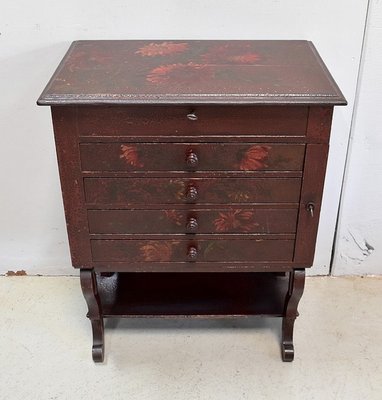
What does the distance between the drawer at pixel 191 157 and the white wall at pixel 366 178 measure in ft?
1.66

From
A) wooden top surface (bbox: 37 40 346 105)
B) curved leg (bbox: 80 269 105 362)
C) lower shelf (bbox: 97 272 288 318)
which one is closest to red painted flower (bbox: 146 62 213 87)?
wooden top surface (bbox: 37 40 346 105)

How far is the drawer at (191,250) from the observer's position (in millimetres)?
1475

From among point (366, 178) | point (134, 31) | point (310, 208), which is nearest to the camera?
point (310, 208)

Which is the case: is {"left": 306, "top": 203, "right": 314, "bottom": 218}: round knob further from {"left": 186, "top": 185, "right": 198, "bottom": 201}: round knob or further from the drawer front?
{"left": 186, "top": 185, "right": 198, "bottom": 201}: round knob

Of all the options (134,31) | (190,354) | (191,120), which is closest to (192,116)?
(191,120)

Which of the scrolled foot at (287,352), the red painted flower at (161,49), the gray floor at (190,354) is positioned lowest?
the gray floor at (190,354)

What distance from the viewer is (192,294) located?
69.1 inches

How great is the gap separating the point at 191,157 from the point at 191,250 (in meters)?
0.27

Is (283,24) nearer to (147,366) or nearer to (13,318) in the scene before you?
(147,366)

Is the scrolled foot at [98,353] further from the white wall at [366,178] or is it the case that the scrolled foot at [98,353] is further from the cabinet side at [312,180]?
the white wall at [366,178]

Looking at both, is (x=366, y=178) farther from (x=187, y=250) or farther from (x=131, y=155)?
(x=131, y=155)

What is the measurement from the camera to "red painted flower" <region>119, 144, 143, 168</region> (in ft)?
4.39

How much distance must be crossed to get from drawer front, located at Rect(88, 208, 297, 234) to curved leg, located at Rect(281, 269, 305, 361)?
167mm

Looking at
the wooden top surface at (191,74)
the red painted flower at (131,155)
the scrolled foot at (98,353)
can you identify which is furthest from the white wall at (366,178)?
the scrolled foot at (98,353)
